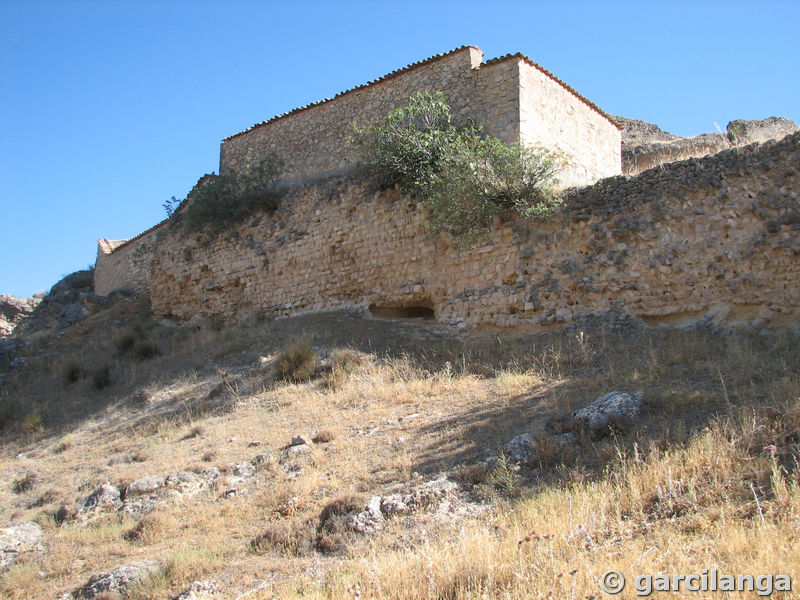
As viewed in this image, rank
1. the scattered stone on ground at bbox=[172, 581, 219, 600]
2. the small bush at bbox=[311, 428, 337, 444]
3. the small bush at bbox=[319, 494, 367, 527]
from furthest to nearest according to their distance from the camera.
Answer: the small bush at bbox=[311, 428, 337, 444]
the small bush at bbox=[319, 494, 367, 527]
the scattered stone on ground at bbox=[172, 581, 219, 600]

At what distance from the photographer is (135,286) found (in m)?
21.4

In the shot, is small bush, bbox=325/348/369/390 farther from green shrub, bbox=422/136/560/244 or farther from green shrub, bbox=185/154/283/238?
green shrub, bbox=185/154/283/238

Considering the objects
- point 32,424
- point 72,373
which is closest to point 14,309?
point 72,373

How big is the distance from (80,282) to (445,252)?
1972 centimetres

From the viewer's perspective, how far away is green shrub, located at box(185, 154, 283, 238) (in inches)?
623

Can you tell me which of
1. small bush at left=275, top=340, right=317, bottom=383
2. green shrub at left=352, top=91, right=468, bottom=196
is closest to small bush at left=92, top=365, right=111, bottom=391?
small bush at left=275, top=340, right=317, bottom=383

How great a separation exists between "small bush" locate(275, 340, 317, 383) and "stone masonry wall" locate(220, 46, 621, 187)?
5177mm

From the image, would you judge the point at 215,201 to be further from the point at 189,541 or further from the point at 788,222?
the point at 788,222

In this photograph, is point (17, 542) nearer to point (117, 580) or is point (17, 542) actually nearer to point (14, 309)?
point (117, 580)

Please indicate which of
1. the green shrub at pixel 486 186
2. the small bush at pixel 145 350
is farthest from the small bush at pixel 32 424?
the green shrub at pixel 486 186

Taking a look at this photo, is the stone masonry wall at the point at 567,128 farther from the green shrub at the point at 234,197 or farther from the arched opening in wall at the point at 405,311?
the green shrub at the point at 234,197

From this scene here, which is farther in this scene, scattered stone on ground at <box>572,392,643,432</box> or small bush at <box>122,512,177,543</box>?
scattered stone on ground at <box>572,392,643,432</box>

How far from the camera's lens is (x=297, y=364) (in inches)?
425

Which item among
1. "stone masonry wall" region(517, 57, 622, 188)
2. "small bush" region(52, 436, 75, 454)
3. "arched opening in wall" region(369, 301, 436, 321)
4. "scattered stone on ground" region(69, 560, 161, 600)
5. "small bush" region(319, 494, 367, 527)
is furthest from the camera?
"arched opening in wall" region(369, 301, 436, 321)
